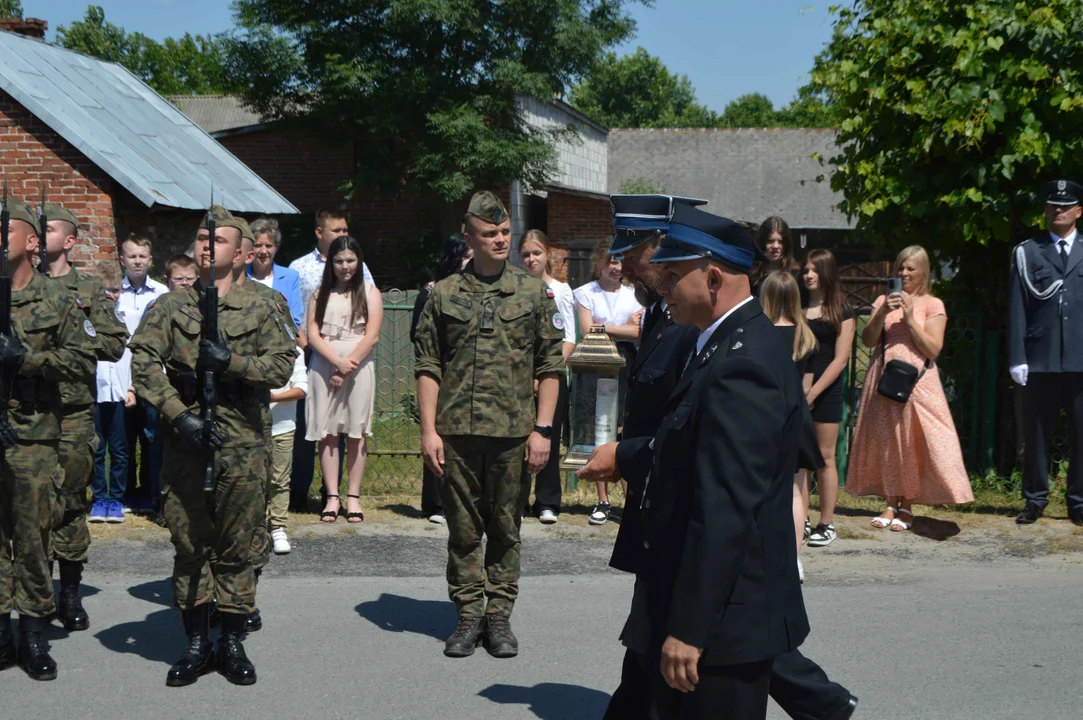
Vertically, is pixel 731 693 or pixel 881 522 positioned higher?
pixel 731 693

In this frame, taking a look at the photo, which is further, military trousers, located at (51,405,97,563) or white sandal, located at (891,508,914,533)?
white sandal, located at (891,508,914,533)

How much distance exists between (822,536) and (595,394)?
3331mm

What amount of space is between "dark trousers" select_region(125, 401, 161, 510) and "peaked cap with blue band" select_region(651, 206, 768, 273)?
248 inches

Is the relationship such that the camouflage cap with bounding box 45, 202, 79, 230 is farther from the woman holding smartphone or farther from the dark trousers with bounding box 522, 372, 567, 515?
the woman holding smartphone

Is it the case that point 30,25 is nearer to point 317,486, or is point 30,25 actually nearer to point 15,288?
point 317,486

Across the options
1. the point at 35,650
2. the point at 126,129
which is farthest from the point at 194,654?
the point at 126,129

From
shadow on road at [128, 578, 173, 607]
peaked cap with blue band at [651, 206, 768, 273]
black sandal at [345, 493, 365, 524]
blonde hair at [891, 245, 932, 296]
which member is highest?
blonde hair at [891, 245, 932, 296]

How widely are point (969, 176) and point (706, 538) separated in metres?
6.92

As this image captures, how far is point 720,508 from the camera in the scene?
9.93ft

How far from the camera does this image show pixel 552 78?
32.3 metres

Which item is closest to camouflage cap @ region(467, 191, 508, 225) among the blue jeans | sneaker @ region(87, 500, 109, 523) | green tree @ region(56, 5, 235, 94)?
the blue jeans

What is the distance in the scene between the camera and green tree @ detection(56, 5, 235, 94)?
7019 centimetres

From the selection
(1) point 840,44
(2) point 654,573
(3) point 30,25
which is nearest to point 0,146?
(3) point 30,25

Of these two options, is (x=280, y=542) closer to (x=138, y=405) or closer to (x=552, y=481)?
(x=138, y=405)
